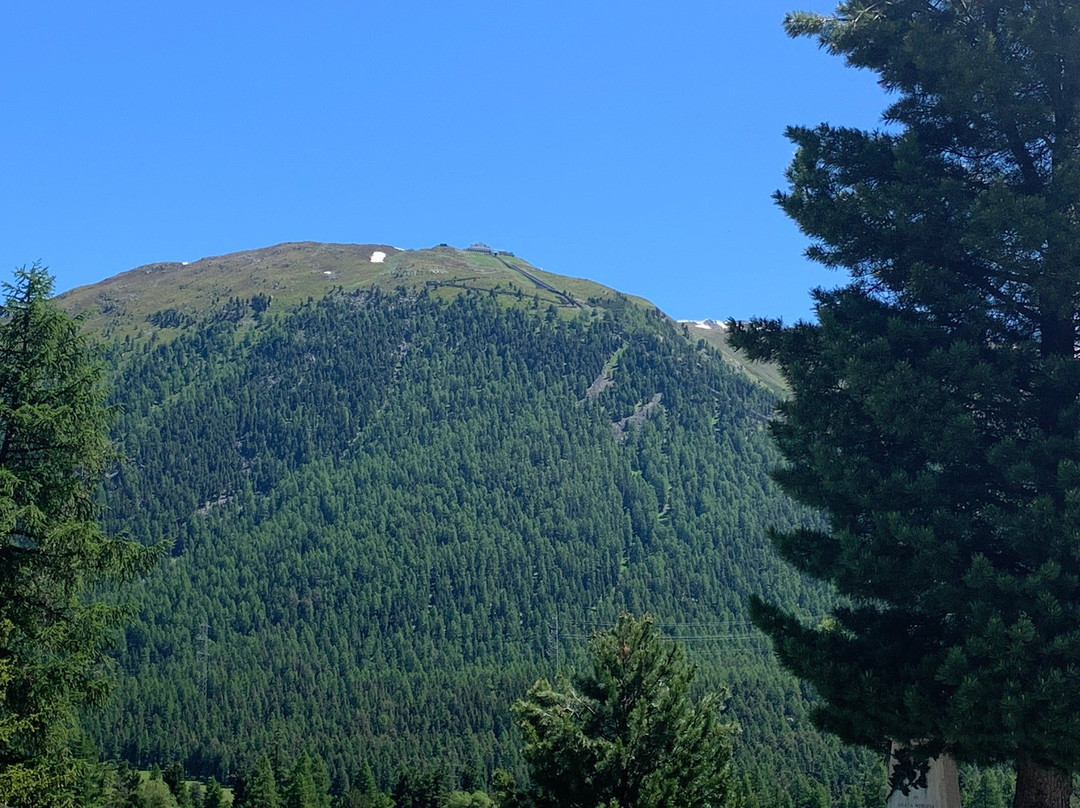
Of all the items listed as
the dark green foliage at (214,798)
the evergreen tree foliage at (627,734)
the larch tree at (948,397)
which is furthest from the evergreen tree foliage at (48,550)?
the dark green foliage at (214,798)

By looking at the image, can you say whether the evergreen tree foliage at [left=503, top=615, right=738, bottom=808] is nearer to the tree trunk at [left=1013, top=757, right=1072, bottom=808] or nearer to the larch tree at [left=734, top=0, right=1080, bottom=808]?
the larch tree at [left=734, top=0, right=1080, bottom=808]

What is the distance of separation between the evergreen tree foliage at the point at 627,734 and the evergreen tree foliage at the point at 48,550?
24.4ft

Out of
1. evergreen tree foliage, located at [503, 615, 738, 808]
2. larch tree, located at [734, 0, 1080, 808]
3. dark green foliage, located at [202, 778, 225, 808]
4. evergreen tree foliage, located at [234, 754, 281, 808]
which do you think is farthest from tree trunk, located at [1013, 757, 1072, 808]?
evergreen tree foliage, located at [234, 754, 281, 808]

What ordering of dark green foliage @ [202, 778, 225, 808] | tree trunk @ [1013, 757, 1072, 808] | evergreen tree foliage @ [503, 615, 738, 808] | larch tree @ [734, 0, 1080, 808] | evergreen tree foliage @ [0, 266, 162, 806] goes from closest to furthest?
larch tree @ [734, 0, 1080, 808], tree trunk @ [1013, 757, 1072, 808], evergreen tree foliage @ [0, 266, 162, 806], evergreen tree foliage @ [503, 615, 738, 808], dark green foliage @ [202, 778, 225, 808]

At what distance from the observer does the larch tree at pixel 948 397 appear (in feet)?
46.3

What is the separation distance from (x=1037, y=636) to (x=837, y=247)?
6690 millimetres

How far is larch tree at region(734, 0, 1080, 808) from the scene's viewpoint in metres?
14.1

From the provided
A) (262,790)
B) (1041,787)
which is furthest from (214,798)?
(1041,787)

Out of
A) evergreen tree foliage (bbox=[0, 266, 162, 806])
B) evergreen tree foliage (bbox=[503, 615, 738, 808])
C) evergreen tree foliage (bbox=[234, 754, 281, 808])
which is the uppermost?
evergreen tree foliage (bbox=[0, 266, 162, 806])

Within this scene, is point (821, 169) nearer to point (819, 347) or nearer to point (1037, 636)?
point (819, 347)

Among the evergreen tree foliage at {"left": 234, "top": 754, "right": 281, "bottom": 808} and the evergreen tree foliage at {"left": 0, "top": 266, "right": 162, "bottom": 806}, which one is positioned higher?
the evergreen tree foliage at {"left": 0, "top": 266, "right": 162, "bottom": 806}

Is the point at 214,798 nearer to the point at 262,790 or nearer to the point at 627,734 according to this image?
the point at 262,790

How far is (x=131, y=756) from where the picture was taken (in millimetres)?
177250

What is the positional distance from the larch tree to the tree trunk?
0.03 m
